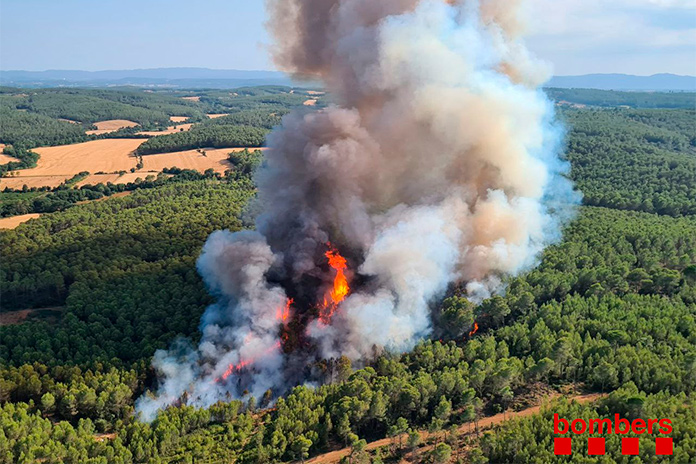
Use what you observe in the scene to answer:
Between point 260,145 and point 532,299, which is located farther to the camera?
point 260,145

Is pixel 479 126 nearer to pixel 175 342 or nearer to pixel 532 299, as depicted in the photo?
pixel 532 299

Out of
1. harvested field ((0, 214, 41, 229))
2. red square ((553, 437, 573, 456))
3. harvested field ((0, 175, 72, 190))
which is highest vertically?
harvested field ((0, 175, 72, 190))

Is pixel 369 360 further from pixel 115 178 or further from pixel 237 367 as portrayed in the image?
pixel 115 178

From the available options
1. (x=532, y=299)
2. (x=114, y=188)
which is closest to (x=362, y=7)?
(x=532, y=299)

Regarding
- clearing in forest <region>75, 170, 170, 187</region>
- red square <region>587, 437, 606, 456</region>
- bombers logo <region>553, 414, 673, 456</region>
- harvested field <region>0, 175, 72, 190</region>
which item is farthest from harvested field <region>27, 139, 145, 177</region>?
red square <region>587, 437, 606, 456</region>

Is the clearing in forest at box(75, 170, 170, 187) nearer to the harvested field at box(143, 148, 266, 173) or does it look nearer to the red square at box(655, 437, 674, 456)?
the harvested field at box(143, 148, 266, 173)

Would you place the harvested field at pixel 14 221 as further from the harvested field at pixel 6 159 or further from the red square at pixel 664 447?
the red square at pixel 664 447

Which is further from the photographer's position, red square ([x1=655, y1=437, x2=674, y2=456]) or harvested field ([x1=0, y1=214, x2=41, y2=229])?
harvested field ([x1=0, y1=214, x2=41, y2=229])
